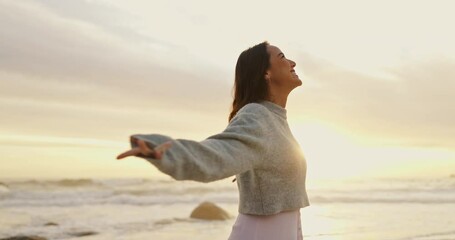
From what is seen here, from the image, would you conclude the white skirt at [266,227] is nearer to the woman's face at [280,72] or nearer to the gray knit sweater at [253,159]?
the gray knit sweater at [253,159]

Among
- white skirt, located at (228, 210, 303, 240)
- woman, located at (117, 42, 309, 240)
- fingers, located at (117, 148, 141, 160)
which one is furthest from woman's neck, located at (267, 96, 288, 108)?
fingers, located at (117, 148, 141, 160)

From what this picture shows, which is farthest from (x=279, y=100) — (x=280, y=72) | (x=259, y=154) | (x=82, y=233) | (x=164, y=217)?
(x=164, y=217)

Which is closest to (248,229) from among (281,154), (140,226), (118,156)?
(281,154)

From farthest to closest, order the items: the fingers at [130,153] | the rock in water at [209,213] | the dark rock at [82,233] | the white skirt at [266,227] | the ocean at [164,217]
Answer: the rock in water at [209,213]
the ocean at [164,217]
the dark rock at [82,233]
the white skirt at [266,227]
the fingers at [130,153]

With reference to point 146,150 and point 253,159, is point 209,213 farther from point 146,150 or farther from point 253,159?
point 146,150

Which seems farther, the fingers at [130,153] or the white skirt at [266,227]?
the white skirt at [266,227]

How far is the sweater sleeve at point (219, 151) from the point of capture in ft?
6.41

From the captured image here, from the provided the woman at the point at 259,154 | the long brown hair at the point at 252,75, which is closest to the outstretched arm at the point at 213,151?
the woman at the point at 259,154

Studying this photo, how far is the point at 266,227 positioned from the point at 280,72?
72 cm

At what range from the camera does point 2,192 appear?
23.7 metres

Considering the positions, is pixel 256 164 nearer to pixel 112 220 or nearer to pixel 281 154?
pixel 281 154

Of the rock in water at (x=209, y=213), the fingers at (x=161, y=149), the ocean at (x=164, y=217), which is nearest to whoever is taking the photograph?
the fingers at (x=161, y=149)

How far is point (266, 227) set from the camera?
8.66 feet

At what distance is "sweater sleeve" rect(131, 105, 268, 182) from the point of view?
1.95 metres
